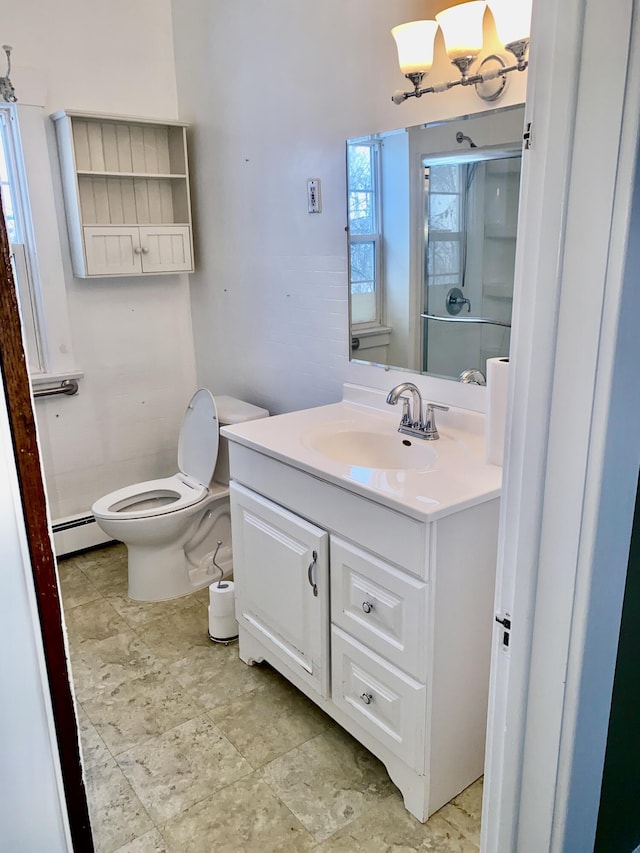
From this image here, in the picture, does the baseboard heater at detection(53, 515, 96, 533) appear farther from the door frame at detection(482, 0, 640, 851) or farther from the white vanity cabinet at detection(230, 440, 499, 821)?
the door frame at detection(482, 0, 640, 851)

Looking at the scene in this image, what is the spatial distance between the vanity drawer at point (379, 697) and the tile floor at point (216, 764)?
17cm

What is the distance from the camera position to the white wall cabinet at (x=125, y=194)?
2613 millimetres

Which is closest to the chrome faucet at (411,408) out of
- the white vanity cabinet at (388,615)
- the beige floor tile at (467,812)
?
the white vanity cabinet at (388,615)

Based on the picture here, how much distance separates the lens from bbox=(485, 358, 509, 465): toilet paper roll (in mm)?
1617

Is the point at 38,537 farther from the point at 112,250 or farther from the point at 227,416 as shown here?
the point at 112,250

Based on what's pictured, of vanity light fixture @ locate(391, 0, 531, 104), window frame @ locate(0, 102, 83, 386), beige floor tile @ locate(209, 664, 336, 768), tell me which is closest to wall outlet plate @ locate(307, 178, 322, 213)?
vanity light fixture @ locate(391, 0, 531, 104)

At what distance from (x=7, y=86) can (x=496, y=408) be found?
218 cm

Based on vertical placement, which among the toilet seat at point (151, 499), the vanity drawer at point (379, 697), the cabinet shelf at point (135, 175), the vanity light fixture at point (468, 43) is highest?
the vanity light fixture at point (468, 43)

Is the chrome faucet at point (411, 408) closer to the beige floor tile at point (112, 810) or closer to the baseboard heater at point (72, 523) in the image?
the beige floor tile at point (112, 810)

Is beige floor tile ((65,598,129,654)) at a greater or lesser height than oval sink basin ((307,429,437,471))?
lesser

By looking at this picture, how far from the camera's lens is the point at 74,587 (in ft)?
8.96

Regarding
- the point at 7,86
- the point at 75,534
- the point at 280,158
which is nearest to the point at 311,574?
the point at 280,158

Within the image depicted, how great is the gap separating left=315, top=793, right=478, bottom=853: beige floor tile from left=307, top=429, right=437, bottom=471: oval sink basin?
2.95 ft

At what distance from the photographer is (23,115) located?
2496 mm
